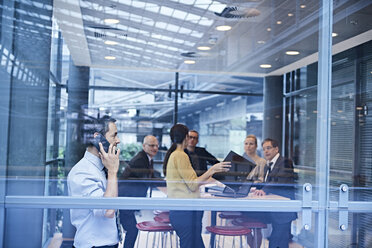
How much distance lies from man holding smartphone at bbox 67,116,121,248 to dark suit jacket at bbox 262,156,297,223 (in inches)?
43.2

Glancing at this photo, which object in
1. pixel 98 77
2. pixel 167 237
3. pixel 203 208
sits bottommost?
pixel 167 237

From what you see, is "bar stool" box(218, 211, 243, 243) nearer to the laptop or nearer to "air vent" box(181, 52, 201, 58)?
the laptop

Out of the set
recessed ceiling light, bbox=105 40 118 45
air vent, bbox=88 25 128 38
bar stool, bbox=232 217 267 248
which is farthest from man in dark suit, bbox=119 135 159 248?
recessed ceiling light, bbox=105 40 118 45

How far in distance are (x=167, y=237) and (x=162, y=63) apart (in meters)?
7.00

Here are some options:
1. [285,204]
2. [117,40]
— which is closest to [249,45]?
[117,40]

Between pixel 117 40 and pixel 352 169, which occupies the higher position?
pixel 117 40

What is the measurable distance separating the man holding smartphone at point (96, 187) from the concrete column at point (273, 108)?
7.76 metres

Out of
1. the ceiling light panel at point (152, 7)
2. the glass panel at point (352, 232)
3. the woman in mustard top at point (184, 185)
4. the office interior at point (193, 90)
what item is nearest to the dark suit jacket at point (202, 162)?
the woman in mustard top at point (184, 185)

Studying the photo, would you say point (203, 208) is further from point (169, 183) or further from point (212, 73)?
point (212, 73)

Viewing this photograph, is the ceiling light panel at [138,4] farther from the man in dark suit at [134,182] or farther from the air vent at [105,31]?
the man in dark suit at [134,182]

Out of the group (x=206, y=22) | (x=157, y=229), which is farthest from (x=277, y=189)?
(x=206, y=22)

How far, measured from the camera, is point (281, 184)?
4.02 metres

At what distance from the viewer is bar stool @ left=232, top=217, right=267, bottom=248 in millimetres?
3049

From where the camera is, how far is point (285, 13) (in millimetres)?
6129
